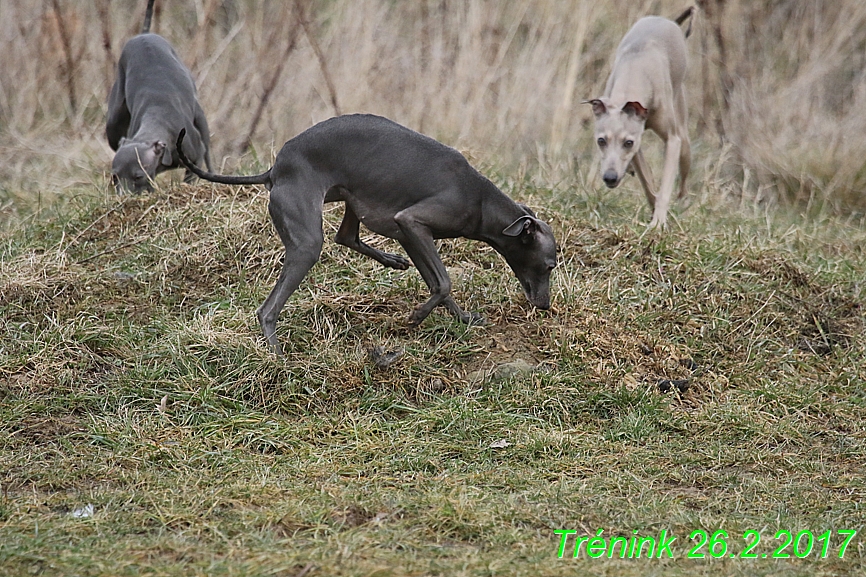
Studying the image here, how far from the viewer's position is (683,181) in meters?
7.44

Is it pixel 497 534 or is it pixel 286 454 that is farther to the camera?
pixel 286 454

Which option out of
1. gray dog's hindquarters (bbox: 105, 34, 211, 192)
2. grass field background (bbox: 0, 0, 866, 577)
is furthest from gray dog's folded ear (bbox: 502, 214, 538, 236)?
gray dog's hindquarters (bbox: 105, 34, 211, 192)

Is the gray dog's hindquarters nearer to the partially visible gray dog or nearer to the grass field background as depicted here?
the partially visible gray dog

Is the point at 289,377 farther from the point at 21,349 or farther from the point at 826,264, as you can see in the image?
the point at 826,264

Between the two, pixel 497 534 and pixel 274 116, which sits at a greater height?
pixel 497 534

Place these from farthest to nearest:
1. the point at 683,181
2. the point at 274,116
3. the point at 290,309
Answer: the point at 274,116
the point at 683,181
the point at 290,309

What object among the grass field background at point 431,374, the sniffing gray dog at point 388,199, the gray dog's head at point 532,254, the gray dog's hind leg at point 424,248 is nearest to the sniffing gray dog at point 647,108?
the grass field background at point 431,374

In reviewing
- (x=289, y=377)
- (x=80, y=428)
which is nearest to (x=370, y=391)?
(x=289, y=377)

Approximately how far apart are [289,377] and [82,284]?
60.1 inches

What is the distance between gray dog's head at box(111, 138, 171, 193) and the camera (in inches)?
242

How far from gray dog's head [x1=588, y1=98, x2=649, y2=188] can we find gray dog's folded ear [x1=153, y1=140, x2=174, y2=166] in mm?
2577

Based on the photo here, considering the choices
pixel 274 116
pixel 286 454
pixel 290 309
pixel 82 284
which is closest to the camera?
pixel 286 454

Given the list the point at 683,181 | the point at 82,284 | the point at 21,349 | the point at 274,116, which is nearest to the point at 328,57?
the point at 274,116

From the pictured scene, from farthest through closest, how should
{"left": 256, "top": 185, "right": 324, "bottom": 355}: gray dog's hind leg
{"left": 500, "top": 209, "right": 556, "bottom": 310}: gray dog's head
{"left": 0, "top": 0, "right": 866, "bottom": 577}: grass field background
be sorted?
{"left": 500, "top": 209, "right": 556, "bottom": 310}: gray dog's head → {"left": 256, "top": 185, "right": 324, "bottom": 355}: gray dog's hind leg → {"left": 0, "top": 0, "right": 866, "bottom": 577}: grass field background
